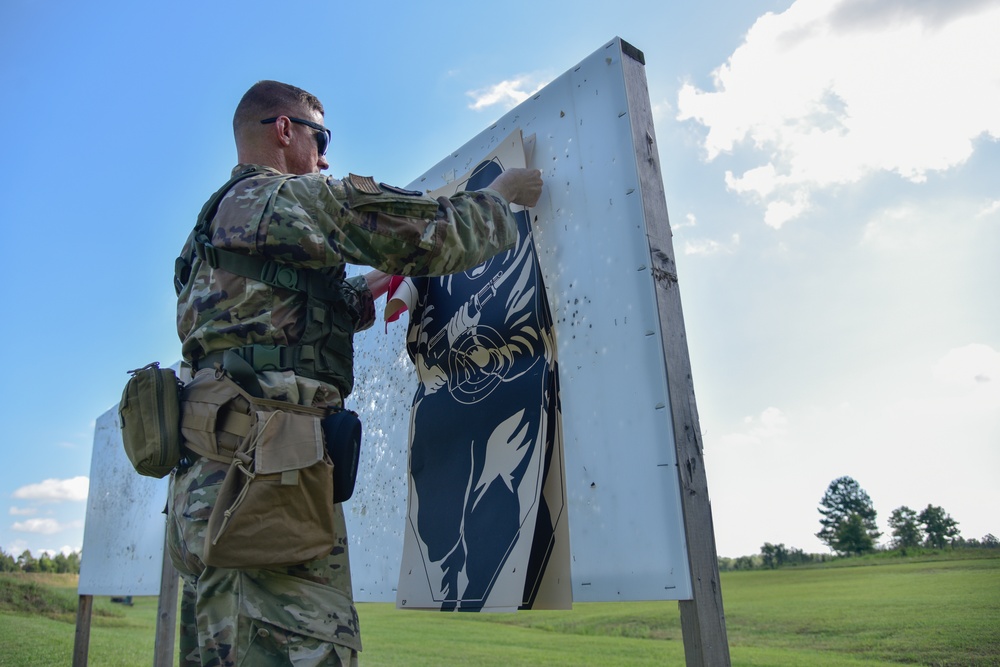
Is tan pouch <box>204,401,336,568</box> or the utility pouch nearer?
tan pouch <box>204,401,336,568</box>

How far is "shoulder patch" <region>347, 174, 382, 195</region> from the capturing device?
1.57 m

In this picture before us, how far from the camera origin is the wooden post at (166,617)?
4.55 meters

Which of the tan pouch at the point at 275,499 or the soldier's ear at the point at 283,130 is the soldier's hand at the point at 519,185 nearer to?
the soldier's ear at the point at 283,130

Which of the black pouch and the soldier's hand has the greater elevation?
the soldier's hand

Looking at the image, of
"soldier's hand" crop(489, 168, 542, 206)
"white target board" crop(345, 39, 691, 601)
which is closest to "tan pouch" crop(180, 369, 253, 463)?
"white target board" crop(345, 39, 691, 601)

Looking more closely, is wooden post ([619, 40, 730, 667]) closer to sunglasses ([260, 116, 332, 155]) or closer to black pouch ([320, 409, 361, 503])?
black pouch ([320, 409, 361, 503])

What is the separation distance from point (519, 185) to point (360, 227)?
0.72 metres

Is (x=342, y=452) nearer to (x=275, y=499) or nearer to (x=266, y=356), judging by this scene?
(x=275, y=499)

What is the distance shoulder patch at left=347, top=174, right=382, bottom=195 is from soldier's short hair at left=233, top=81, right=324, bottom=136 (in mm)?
462

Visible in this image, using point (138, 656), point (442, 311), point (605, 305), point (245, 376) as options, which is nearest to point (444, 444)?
point (442, 311)

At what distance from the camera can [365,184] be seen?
158cm

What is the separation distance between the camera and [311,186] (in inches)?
60.9

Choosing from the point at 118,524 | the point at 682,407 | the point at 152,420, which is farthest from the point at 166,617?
the point at 682,407

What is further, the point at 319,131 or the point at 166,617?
the point at 166,617
